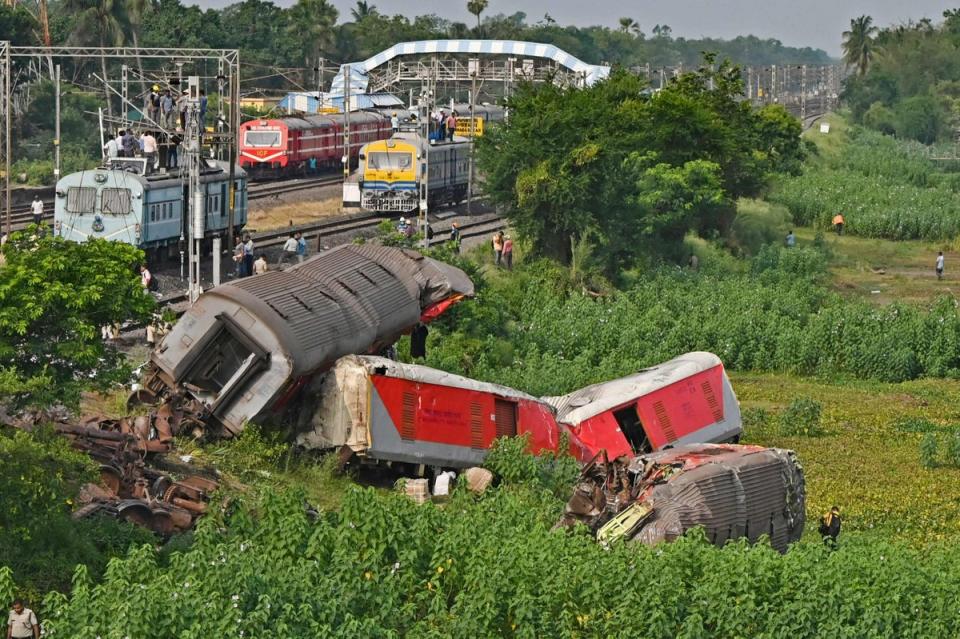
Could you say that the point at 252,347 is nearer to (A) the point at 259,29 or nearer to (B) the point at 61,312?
(B) the point at 61,312

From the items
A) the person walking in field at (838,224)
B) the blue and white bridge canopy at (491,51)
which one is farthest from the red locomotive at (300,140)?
the person walking in field at (838,224)

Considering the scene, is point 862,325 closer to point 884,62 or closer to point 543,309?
point 543,309

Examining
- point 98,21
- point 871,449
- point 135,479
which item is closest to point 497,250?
point 871,449

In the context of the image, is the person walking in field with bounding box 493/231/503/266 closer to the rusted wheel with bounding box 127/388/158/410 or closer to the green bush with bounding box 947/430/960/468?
the green bush with bounding box 947/430/960/468

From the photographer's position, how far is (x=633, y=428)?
104 ft

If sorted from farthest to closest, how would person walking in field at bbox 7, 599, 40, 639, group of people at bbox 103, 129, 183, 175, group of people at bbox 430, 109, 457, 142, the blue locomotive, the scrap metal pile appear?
group of people at bbox 430, 109, 457, 142, group of people at bbox 103, 129, 183, 175, the blue locomotive, the scrap metal pile, person walking in field at bbox 7, 599, 40, 639

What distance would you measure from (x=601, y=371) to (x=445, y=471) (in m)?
9.41

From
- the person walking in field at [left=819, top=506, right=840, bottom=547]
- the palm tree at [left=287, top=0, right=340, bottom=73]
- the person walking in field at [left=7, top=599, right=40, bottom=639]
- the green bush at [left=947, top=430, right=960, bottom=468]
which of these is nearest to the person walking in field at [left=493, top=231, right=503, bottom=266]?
the green bush at [left=947, top=430, right=960, bottom=468]

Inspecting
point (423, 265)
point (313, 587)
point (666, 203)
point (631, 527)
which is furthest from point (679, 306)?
point (313, 587)

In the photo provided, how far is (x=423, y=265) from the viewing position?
34031 mm

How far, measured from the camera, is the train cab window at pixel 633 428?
31.6 meters

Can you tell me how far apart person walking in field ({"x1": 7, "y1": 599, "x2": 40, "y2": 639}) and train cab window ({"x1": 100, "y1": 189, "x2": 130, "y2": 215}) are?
27564 mm

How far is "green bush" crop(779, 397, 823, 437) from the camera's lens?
125 feet

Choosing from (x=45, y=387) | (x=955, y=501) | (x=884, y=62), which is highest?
(x=884, y=62)
